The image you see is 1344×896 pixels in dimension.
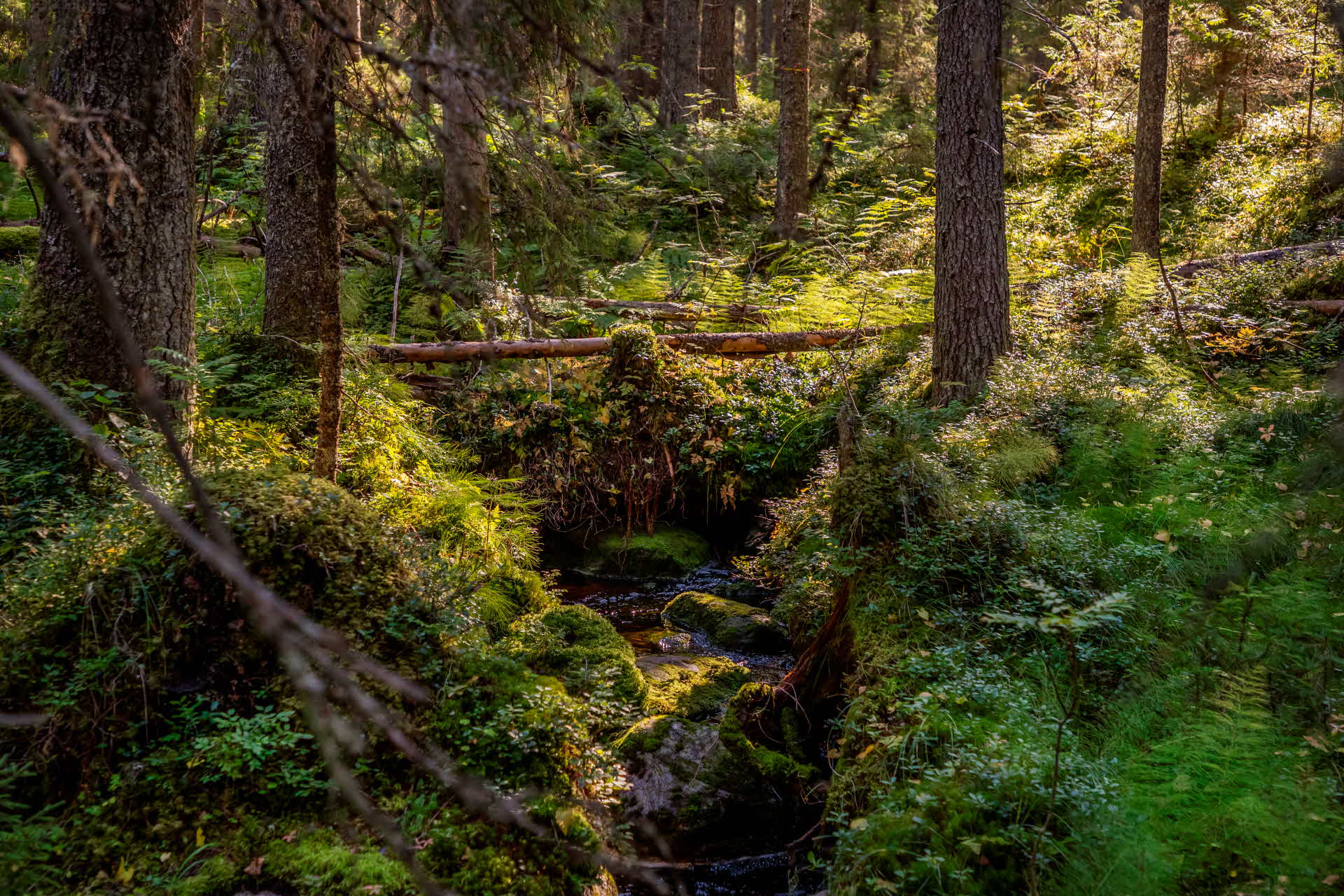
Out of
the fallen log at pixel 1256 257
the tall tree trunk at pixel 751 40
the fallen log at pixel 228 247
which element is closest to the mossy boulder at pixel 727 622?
the fallen log at pixel 1256 257

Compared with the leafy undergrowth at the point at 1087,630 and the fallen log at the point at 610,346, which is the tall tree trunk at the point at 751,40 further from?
the leafy undergrowth at the point at 1087,630

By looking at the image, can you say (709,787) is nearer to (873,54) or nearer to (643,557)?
(643,557)

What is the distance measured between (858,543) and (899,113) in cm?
1796

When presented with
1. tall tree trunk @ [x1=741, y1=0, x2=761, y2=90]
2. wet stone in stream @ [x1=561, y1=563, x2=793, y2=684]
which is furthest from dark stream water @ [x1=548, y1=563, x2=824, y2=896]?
tall tree trunk @ [x1=741, y1=0, x2=761, y2=90]

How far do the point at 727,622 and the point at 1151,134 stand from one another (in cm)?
940

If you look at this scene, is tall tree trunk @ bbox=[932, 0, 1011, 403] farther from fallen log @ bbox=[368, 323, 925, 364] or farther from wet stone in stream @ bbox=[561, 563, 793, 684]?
wet stone in stream @ bbox=[561, 563, 793, 684]

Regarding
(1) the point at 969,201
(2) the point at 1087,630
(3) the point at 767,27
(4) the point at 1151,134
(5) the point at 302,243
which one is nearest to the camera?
(2) the point at 1087,630

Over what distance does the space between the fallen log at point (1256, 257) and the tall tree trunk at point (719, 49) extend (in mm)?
11904

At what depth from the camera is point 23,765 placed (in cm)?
302

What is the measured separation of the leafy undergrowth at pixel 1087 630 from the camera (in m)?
2.98

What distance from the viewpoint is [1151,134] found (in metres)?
11.0

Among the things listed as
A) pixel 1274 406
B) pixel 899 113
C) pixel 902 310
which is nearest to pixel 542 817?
pixel 1274 406

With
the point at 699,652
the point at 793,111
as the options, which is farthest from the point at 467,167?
the point at 793,111

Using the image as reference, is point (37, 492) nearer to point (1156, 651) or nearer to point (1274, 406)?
point (1156, 651)
